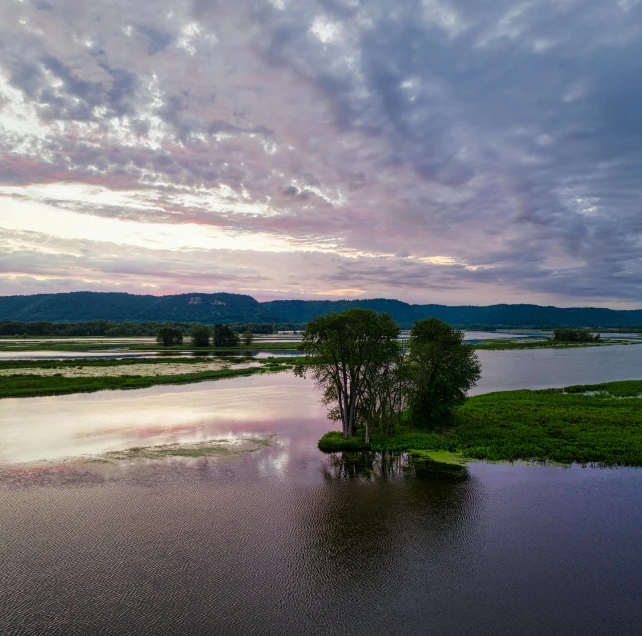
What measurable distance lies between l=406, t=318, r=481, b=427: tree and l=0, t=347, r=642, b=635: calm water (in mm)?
9629

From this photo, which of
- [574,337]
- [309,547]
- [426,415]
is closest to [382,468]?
[309,547]

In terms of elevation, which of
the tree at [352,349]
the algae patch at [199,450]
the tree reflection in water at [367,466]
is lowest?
the algae patch at [199,450]

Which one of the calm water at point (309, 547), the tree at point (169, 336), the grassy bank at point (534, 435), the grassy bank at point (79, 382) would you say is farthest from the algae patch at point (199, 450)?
the tree at point (169, 336)

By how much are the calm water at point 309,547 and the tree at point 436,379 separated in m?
9.63

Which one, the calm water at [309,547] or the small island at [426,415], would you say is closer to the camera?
the calm water at [309,547]

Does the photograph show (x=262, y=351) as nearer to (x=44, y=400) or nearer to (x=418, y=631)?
(x=44, y=400)

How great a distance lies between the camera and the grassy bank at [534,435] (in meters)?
29.9

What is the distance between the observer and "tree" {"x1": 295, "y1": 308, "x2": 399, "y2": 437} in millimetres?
33562

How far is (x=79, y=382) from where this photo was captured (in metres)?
60.4

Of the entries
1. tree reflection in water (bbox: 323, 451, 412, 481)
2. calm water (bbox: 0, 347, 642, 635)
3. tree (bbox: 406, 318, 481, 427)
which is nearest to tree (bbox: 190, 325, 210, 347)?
calm water (bbox: 0, 347, 642, 635)

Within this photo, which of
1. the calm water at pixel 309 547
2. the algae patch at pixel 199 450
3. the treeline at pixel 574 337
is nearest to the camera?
the calm water at pixel 309 547

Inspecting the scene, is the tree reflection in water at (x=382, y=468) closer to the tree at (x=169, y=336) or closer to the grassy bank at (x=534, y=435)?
the grassy bank at (x=534, y=435)

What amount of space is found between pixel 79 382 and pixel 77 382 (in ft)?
0.82

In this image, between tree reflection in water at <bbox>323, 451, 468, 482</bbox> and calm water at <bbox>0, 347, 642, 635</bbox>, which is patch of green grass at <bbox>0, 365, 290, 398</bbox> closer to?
calm water at <bbox>0, 347, 642, 635</bbox>
